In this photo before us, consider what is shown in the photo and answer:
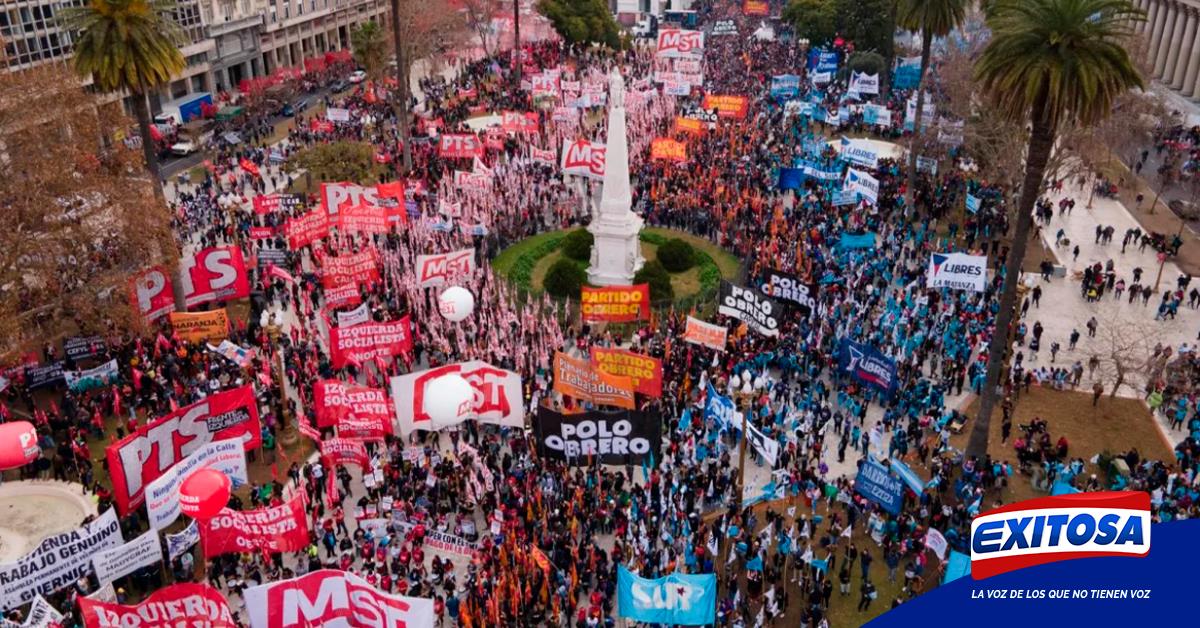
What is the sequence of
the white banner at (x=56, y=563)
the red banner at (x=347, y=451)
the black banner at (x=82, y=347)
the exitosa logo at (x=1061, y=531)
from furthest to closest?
the black banner at (x=82, y=347) → the red banner at (x=347, y=451) → the white banner at (x=56, y=563) → the exitosa logo at (x=1061, y=531)

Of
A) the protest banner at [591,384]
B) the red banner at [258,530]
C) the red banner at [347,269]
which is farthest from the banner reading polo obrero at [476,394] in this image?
the red banner at [347,269]

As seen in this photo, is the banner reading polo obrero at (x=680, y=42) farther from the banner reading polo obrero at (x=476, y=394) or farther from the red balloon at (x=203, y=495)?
the red balloon at (x=203, y=495)

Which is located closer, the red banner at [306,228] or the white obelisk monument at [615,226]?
the white obelisk monument at [615,226]

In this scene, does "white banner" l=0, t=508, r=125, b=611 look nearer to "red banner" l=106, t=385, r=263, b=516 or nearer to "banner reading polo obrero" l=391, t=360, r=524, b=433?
"red banner" l=106, t=385, r=263, b=516

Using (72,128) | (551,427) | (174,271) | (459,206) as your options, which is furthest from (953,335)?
(72,128)

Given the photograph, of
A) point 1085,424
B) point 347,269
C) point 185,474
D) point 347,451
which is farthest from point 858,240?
point 185,474

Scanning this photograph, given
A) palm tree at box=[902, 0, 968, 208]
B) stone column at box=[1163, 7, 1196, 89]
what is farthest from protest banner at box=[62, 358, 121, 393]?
stone column at box=[1163, 7, 1196, 89]

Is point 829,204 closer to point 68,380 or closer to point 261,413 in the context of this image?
point 261,413
